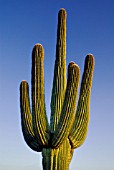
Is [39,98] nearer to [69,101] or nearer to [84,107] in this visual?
[69,101]

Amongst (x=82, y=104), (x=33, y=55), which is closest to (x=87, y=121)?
(x=82, y=104)

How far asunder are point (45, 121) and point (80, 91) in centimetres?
128

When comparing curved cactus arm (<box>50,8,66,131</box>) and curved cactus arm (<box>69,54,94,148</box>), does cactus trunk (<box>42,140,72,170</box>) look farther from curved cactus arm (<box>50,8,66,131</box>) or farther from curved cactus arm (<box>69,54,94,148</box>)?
curved cactus arm (<box>50,8,66,131</box>)

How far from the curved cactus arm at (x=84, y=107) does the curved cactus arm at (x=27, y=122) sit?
0.99m

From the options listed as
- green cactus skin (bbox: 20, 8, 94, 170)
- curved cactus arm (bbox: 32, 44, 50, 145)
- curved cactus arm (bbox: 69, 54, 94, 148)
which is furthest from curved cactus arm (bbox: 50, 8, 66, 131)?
curved cactus arm (bbox: 69, 54, 94, 148)

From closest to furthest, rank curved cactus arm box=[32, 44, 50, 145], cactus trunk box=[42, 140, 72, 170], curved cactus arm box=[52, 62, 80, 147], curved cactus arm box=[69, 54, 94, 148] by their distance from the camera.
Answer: curved cactus arm box=[52, 62, 80, 147]
curved cactus arm box=[32, 44, 50, 145]
cactus trunk box=[42, 140, 72, 170]
curved cactus arm box=[69, 54, 94, 148]

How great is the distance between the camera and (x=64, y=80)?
1048 cm

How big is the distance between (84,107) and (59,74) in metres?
1.12

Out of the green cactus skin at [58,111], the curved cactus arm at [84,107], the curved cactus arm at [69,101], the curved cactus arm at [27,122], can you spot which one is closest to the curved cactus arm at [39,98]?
the green cactus skin at [58,111]

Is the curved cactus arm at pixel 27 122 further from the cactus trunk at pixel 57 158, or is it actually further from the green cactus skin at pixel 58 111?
the cactus trunk at pixel 57 158

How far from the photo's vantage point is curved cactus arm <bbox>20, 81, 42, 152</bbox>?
999cm

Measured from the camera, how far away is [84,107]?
10.2 m

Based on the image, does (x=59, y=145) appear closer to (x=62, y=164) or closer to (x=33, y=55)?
(x=62, y=164)

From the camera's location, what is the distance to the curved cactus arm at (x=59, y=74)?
401 inches
